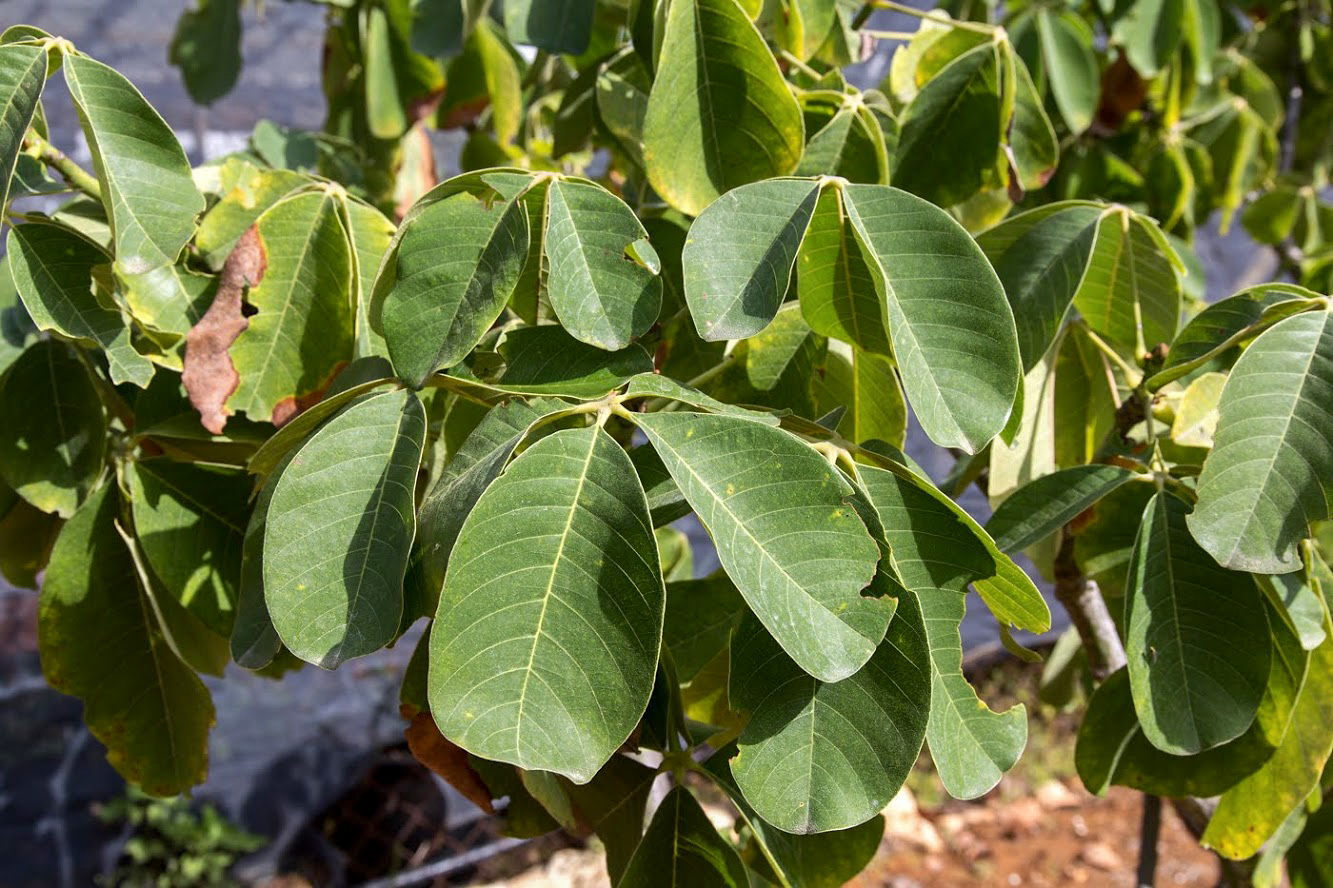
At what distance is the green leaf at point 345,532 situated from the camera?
0.54 metres

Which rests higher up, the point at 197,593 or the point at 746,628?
the point at 746,628

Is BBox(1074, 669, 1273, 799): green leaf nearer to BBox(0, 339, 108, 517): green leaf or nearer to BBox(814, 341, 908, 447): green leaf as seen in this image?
BBox(814, 341, 908, 447): green leaf

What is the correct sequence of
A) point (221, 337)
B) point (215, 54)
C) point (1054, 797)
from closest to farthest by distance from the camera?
1. point (221, 337)
2. point (215, 54)
3. point (1054, 797)

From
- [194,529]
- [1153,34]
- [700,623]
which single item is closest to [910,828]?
[1153,34]

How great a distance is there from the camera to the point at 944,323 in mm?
597

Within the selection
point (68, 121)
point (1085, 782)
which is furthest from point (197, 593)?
point (68, 121)

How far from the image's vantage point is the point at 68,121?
285 centimetres

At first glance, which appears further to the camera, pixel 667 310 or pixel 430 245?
pixel 667 310

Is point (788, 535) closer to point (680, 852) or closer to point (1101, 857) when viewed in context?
point (680, 852)

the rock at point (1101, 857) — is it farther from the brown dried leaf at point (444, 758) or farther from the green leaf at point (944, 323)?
the green leaf at point (944, 323)

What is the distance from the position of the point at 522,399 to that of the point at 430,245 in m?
0.12

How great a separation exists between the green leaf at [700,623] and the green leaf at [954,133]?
35 cm

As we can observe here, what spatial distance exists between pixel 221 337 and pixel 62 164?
0.61 feet

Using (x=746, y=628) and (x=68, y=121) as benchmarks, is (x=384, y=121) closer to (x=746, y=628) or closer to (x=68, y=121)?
(x=746, y=628)
